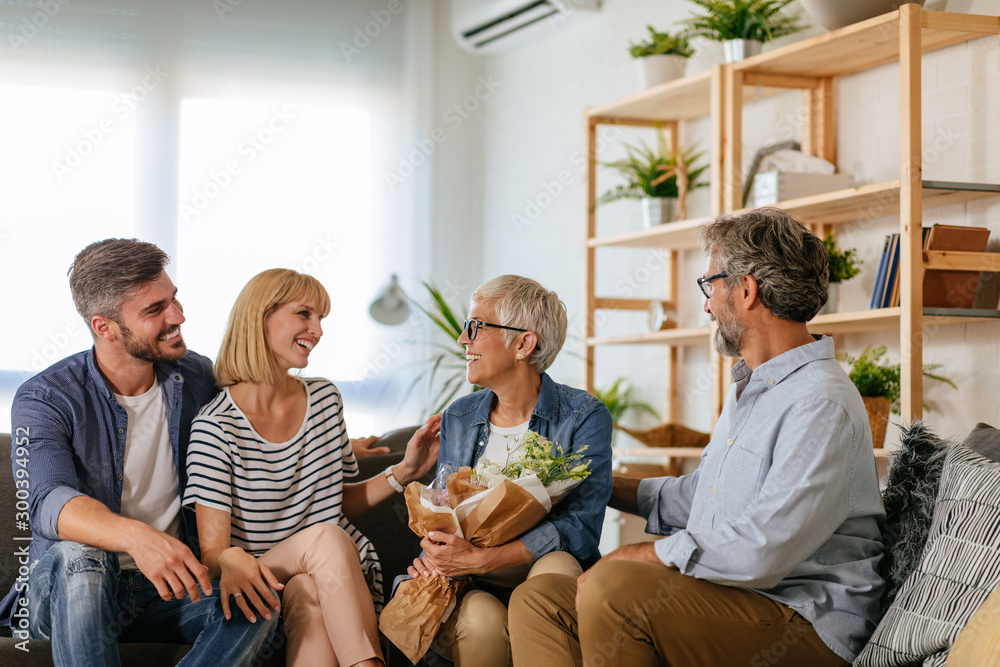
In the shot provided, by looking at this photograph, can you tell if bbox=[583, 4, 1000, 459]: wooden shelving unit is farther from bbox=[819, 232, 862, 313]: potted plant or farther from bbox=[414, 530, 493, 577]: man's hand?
bbox=[414, 530, 493, 577]: man's hand

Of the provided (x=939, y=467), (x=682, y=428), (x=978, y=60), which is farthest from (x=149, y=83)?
(x=939, y=467)

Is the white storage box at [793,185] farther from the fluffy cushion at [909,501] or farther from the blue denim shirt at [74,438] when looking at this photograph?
the blue denim shirt at [74,438]

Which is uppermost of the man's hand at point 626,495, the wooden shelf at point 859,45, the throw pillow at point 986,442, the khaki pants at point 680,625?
the wooden shelf at point 859,45

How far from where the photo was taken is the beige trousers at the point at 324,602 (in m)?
1.98

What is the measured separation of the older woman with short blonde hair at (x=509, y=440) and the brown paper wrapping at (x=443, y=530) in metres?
0.03

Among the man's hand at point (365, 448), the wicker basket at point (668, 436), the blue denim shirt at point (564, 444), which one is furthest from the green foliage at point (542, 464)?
the wicker basket at point (668, 436)

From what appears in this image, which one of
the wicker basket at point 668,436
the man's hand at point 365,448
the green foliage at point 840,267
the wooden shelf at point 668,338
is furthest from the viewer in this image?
the wicker basket at point 668,436

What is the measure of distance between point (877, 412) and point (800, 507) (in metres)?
1.39

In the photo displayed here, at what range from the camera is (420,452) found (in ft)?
7.92

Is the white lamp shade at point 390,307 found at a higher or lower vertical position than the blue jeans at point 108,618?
higher

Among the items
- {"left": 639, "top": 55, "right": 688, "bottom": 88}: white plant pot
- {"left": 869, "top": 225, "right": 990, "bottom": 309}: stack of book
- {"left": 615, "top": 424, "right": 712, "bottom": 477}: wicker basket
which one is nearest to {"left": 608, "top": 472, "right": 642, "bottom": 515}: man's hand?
{"left": 869, "top": 225, "right": 990, "bottom": 309}: stack of book

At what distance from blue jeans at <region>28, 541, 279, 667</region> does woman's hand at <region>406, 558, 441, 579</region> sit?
0.29m

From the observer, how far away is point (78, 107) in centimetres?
483

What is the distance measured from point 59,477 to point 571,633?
1.09m
